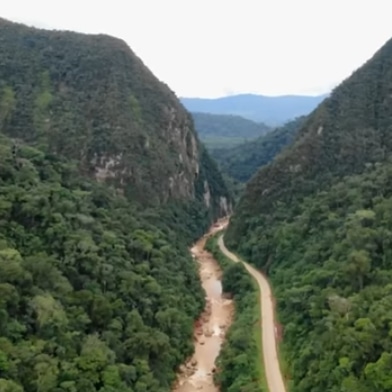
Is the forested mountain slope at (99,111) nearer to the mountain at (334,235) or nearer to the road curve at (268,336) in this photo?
the mountain at (334,235)

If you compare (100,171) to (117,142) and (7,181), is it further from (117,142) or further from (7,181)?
(7,181)

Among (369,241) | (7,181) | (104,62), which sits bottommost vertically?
(369,241)

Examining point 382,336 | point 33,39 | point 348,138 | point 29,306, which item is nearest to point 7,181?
point 29,306

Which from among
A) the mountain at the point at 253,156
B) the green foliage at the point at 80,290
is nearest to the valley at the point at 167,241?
the green foliage at the point at 80,290

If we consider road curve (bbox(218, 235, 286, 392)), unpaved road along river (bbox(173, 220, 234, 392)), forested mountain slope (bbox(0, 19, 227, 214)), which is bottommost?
unpaved road along river (bbox(173, 220, 234, 392))

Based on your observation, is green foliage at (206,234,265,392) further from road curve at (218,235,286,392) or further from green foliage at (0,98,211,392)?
green foliage at (0,98,211,392)

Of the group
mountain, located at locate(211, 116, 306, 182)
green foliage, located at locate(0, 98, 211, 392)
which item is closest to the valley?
green foliage, located at locate(0, 98, 211, 392)
